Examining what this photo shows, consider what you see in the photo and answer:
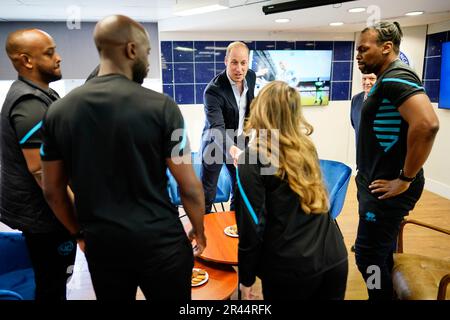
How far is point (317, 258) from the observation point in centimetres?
127

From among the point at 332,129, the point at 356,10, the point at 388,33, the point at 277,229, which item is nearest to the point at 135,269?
the point at 277,229

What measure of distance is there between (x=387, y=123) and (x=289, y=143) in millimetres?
682

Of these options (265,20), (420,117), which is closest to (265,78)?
(265,20)

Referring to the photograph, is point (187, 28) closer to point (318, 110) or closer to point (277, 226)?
point (318, 110)

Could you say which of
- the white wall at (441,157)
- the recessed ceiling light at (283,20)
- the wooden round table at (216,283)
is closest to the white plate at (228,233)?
the wooden round table at (216,283)

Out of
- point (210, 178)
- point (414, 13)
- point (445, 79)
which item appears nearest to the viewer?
point (210, 178)

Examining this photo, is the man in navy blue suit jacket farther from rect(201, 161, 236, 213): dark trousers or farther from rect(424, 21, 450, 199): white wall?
rect(424, 21, 450, 199): white wall

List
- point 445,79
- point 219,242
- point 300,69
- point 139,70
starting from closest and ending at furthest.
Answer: point 139,70 < point 219,242 < point 445,79 < point 300,69

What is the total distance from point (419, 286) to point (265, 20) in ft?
10.6

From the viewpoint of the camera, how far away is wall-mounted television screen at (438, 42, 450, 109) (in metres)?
4.06

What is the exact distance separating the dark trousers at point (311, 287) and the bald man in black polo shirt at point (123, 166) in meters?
0.34

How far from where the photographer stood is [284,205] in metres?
1.26

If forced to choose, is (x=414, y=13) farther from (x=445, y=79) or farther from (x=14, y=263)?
(x=14, y=263)

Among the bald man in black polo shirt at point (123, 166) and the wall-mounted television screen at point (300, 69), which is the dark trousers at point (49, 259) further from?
the wall-mounted television screen at point (300, 69)
